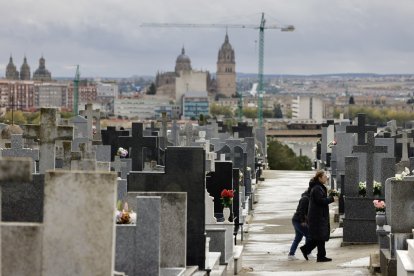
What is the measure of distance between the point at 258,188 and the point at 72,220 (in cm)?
2670

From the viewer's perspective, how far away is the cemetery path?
51.1 ft

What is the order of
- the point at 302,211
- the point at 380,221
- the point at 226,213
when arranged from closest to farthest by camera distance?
the point at 380,221, the point at 302,211, the point at 226,213

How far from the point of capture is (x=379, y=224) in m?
15.5

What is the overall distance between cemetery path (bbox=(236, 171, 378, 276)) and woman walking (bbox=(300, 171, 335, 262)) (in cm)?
21

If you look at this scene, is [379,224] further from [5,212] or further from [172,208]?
[5,212]

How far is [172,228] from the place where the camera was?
11836mm

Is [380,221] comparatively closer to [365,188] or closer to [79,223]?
[365,188]

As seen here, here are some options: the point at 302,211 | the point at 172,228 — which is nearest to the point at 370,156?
the point at 302,211

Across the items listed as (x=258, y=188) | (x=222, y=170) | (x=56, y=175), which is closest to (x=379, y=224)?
(x=222, y=170)

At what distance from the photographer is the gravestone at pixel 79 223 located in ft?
25.6

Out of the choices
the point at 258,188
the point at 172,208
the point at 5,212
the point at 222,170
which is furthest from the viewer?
the point at 258,188

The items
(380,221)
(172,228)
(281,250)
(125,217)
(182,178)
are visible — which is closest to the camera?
(125,217)

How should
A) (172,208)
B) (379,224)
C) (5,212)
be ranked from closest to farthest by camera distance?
(5,212), (172,208), (379,224)

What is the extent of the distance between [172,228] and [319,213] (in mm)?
4685
